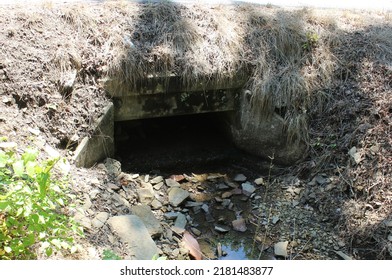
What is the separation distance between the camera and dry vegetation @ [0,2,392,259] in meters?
4.43

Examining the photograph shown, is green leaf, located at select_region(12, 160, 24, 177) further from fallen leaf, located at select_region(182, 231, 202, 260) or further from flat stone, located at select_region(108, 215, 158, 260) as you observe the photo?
fallen leaf, located at select_region(182, 231, 202, 260)

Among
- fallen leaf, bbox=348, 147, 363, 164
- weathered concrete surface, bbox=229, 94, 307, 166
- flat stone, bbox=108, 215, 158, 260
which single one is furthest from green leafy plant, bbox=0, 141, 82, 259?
fallen leaf, bbox=348, 147, 363, 164

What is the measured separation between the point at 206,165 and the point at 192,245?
4.89 feet

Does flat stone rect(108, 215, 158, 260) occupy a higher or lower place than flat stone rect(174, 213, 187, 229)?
higher

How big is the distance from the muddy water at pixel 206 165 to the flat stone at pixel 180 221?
0.14 metres

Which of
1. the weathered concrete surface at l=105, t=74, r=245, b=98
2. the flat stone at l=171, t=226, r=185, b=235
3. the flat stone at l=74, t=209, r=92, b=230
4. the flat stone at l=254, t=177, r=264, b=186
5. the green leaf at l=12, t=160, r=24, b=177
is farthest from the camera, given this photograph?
the flat stone at l=254, t=177, r=264, b=186

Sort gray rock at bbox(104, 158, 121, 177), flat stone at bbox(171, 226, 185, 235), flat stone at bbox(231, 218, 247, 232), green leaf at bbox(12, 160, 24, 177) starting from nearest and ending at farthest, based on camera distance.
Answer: green leaf at bbox(12, 160, 24, 177), flat stone at bbox(171, 226, 185, 235), flat stone at bbox(231, 218, 247, 232), gray rock at bbox(104, 158, 121, 177)

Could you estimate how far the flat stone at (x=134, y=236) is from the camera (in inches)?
146

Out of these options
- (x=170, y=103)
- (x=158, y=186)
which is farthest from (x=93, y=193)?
(x=170, y=103)

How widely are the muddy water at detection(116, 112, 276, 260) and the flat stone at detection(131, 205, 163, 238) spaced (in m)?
0.44

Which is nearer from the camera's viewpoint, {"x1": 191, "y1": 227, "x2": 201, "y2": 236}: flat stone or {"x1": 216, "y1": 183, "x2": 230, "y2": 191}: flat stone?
{"x1": 191, "y1": 227, "x2": 201, "y2": 236}: flat stone
